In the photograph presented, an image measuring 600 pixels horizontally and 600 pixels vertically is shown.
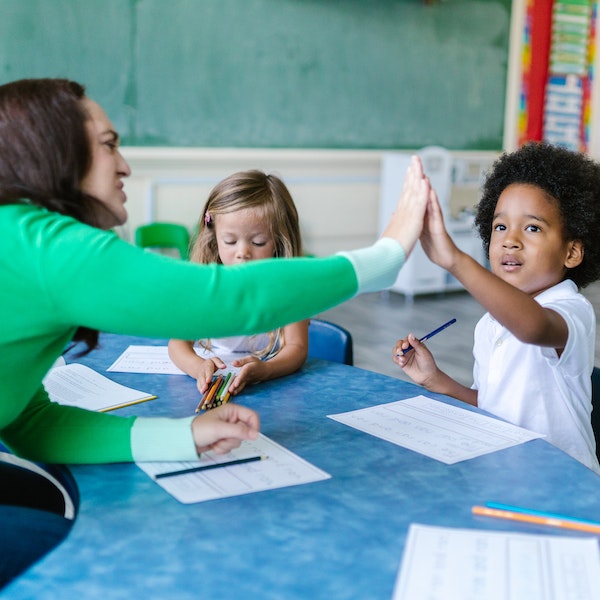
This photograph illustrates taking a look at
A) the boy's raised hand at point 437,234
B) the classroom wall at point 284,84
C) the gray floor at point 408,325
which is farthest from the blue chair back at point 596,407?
the classroom wall at point 284,84

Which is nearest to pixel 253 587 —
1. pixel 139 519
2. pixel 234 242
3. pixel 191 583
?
pixel 191 583

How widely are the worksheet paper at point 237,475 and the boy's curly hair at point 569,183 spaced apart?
31.2 inches

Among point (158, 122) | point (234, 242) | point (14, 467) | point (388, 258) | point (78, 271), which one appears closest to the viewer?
point (78, 271)

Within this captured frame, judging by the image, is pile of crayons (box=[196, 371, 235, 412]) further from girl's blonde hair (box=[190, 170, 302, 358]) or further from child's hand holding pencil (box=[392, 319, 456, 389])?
girl's blonde hair (box=[190, 170, 302, 358])

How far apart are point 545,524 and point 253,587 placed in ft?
1.21

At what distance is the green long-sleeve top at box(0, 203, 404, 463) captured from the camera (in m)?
0.90

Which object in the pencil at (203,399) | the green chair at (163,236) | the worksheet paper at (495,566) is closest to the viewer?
the worksheet paper at (495,566)

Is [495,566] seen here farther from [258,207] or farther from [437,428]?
[258,207]

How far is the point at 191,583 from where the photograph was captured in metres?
0.79

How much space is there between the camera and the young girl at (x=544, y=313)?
141 centimetres

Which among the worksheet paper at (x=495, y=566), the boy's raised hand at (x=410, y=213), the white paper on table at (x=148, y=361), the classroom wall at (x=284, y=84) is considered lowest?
the white paper on table at (x=148, y=361)

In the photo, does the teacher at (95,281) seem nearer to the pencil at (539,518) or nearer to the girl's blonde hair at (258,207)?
the pencil at (539,518)

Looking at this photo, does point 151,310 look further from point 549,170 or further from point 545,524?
point 549,170

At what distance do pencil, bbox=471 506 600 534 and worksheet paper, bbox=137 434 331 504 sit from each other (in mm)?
223
